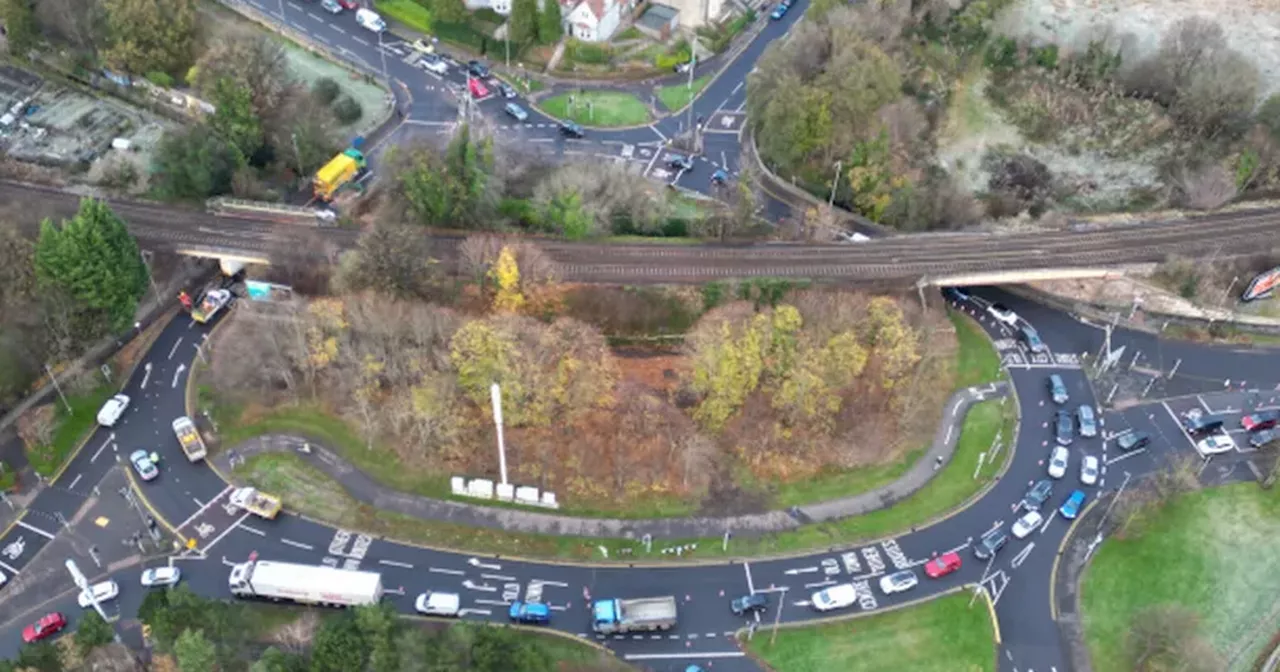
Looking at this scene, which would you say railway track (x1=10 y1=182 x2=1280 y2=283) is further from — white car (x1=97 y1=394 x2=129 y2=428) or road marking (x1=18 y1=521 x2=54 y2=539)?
road marking (x1=18 y1=521 x2=54 y2=539)

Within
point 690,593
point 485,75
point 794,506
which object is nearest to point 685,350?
point 794,506

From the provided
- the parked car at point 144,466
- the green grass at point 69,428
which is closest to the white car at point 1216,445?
the parked car at point 144,466

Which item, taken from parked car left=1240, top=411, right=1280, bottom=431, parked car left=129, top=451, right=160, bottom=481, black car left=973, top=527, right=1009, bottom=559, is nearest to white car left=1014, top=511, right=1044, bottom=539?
black car left=973, top=527, right=1009, bottom=559

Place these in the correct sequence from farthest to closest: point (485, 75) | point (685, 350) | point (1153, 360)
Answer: point (485, 75), point (1153, 360), point (685, 350)

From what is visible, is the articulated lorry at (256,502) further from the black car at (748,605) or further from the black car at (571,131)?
the black car at (571,131)

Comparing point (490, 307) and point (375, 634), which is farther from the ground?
point (490, 307)

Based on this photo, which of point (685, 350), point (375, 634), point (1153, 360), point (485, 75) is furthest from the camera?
point (485, 75)

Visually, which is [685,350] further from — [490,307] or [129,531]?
[129,531]
